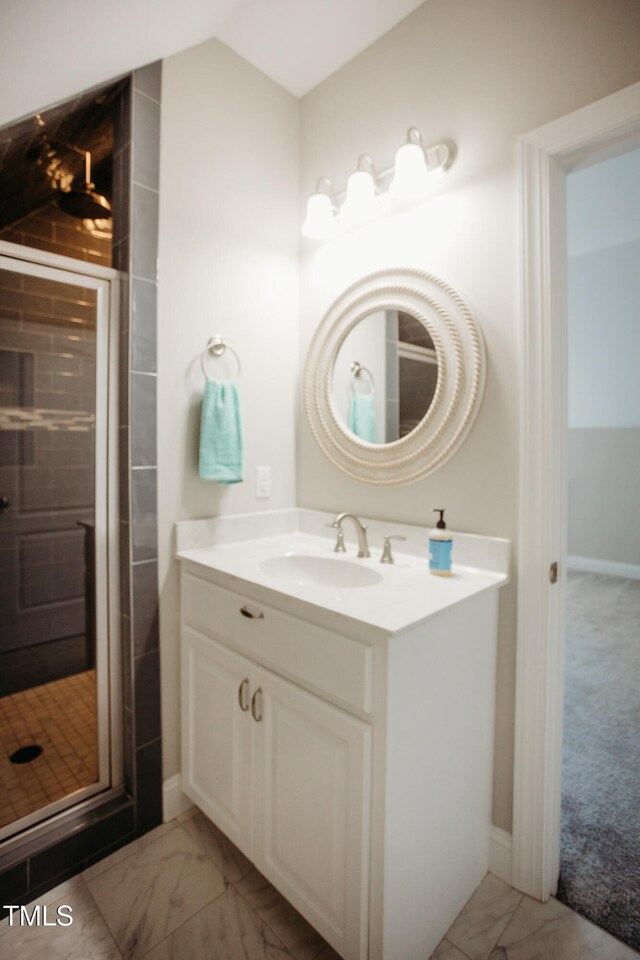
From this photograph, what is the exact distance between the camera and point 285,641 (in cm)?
118

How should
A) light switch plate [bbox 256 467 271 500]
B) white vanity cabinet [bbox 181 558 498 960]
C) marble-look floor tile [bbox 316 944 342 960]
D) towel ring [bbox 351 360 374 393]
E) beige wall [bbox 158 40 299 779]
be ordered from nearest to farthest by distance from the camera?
1. white vanity cabinet [bbox 181 558 498 960]
2. marble-look floor tile [bbox 316 944 342 960]
3. beige wall [bbox 158 40 299 779]
4. towel ring [bbox 351 360 374 393]
5. light switch plate [bbox 256 467 271 500]

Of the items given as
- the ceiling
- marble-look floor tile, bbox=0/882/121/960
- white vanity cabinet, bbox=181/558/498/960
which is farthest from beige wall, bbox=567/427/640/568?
marble-look floor tile, bbox=0/882/121/960

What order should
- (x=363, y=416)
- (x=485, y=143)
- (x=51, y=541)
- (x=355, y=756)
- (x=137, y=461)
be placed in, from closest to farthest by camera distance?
1. (x=355, y=756)
2. (x=485, y=143)
3. (x=137, y=461)
4. (x=363, y=416)
5. (x=51, y=541)

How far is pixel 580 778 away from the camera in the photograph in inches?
69.1

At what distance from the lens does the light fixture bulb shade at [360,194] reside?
157cm

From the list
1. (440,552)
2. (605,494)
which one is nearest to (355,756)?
(440,552)

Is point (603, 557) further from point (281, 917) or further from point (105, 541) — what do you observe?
point (105, 541)

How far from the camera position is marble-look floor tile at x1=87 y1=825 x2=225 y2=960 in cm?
119

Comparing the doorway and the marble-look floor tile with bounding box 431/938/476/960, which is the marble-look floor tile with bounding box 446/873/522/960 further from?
the doorway

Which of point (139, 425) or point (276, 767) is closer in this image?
point (276, 767)

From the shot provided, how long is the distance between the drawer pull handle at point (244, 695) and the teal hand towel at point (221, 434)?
0.65 m

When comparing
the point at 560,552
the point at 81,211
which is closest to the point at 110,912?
the point at 560,552

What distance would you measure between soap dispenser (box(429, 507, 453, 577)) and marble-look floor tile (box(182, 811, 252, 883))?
1042 mm

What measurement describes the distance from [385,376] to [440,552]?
644 millimetres
